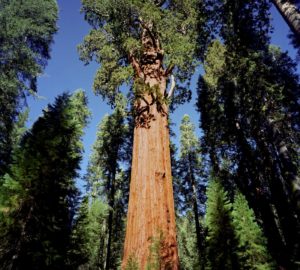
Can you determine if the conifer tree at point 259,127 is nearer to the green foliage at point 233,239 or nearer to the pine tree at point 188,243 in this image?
the green foliage at point 233,239

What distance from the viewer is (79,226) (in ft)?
28.4

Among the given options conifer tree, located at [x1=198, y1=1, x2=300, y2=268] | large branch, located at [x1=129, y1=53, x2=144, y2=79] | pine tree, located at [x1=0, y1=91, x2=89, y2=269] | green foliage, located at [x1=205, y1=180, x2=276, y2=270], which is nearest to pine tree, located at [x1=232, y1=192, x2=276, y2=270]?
green foliage, located at [x1=205, y1=180, x2=276, y2=270]

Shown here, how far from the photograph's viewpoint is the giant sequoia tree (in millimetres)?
5355

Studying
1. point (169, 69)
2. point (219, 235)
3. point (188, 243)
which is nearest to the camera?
point (169, 69)

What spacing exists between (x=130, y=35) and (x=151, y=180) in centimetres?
487

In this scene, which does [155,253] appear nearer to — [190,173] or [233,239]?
[233,239]

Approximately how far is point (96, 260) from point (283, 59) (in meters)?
25.9

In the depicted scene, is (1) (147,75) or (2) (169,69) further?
(2) (169,69)

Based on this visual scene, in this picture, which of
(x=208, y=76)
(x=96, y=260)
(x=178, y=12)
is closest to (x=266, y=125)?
(x=208, y=76)

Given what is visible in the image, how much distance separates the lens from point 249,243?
11.9 meters

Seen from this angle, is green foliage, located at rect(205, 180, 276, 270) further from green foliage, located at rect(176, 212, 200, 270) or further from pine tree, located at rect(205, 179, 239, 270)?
green foliage, located at rect(176, 212, 200, 270)

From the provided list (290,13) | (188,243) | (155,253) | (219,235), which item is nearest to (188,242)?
(188,243)

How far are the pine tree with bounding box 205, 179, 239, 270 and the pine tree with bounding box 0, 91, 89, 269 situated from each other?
6.04 m

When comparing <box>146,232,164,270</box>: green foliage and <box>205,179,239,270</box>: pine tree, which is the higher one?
<box>205,179,239,270</box>: pine tree
